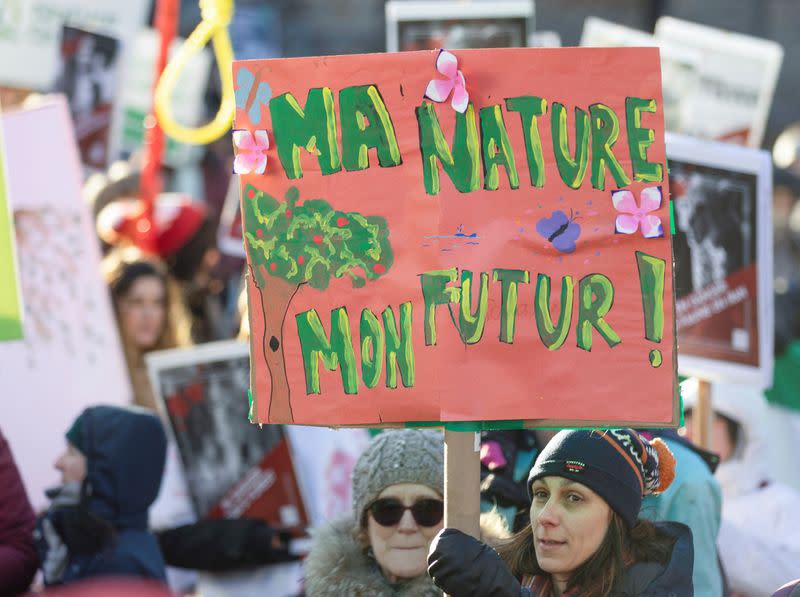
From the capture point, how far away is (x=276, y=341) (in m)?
2.65

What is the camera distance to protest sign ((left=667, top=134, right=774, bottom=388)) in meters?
4.28

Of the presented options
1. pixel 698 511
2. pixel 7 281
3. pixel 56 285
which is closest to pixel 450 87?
pixel 698 511

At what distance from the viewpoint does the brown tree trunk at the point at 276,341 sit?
2641 mm

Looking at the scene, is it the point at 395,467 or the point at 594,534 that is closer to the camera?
the point at 594,534

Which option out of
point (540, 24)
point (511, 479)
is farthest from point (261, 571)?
point (540, 24)

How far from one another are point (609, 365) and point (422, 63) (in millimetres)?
649

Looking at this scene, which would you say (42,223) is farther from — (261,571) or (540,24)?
(540,24)

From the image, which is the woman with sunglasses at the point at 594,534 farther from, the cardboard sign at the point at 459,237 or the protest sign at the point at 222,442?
the protest sign at the point at 222,442

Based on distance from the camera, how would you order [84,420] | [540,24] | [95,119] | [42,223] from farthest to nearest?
[540,24] → [95,119] → [42,223] → [84,420]

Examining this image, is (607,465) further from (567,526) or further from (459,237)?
(459,237)

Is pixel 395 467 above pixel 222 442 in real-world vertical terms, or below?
above

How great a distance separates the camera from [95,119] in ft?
19.9

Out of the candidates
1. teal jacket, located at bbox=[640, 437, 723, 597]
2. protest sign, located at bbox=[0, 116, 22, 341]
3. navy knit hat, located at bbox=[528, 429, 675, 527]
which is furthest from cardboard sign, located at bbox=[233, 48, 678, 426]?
protest sign, located at bbox=[0, 116, 22, 341]

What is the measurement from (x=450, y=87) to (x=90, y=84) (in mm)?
3754
